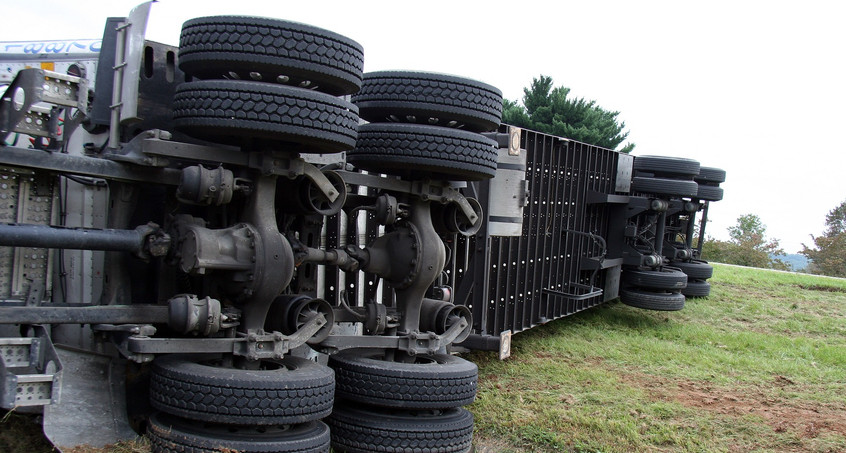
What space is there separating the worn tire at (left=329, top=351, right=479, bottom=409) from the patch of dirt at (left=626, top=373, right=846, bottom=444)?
2.85 metres

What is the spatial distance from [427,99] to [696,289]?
9.40 m

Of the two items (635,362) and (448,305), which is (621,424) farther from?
(635,362)

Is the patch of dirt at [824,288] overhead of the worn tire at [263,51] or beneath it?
beneath

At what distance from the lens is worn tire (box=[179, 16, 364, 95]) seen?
13.1ft

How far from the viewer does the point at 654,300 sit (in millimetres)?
11062

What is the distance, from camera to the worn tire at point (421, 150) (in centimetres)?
492

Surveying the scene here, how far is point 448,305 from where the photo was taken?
542 centimetres

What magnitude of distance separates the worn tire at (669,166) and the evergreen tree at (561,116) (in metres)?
18.4

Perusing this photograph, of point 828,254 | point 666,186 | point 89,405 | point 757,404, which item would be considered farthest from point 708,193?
point 828,254

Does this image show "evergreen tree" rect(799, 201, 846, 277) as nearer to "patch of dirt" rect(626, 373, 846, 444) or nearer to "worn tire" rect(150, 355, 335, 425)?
"patch of dirt" rect(626, 373, 846, 444)

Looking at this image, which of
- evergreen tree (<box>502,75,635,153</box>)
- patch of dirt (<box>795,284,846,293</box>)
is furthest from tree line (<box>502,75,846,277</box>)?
patch of dirt (<box>795,284,846,293</box>)

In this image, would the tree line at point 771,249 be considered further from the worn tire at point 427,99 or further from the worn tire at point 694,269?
the worn tire at point 427,99

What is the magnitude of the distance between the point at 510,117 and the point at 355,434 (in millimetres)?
27150

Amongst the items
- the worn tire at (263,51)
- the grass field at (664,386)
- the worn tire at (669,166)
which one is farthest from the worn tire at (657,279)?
the worn tire at (263,51)
